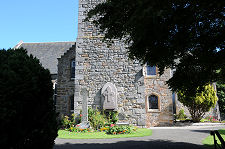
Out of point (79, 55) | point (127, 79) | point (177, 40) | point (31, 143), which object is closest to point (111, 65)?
point (127, 79)

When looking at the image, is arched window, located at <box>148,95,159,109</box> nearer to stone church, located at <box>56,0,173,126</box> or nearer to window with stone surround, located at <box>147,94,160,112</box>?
window with stone surround, located at <box>147,94,160,112</box>

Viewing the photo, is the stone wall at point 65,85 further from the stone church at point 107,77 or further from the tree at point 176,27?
the tree at point 176,27

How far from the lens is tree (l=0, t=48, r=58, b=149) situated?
2.81 m

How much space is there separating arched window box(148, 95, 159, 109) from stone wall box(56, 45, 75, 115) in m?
6.85

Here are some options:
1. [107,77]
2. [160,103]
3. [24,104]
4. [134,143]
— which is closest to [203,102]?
[160,103]

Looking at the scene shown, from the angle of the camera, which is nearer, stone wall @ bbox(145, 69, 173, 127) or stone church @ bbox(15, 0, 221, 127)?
stone church @ bbox(15, 0, 221, 127)

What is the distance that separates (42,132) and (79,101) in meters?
7.77

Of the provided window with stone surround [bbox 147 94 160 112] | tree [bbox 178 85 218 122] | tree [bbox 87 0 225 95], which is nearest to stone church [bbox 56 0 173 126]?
window with stone surround [bbox 147 94 160 112]

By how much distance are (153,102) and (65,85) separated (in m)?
7.78

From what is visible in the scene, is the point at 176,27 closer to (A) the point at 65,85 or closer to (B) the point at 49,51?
(A) the point at 65,85

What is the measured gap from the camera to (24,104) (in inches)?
119

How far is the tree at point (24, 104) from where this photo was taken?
2.81 m

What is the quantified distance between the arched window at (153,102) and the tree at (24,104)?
12.7m

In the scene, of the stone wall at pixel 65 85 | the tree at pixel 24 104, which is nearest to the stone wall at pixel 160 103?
the stone wall at pixel 65 85
